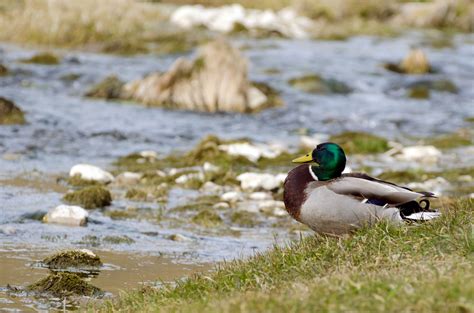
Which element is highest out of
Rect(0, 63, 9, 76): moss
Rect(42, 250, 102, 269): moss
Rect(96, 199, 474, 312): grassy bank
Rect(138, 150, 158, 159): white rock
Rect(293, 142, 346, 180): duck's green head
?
Rect(293, 142, 346, 180): duck's green head

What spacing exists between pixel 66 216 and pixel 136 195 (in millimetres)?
2031

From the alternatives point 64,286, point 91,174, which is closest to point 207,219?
point 91,174

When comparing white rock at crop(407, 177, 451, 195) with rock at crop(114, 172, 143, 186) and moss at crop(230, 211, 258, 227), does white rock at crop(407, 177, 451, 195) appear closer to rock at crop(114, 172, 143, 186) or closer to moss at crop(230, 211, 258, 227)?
moss at crop(230, 211, 258, 227)

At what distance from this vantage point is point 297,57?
99.9 feet

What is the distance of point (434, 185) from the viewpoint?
13.5 m

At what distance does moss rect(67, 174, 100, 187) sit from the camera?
42.7 ft

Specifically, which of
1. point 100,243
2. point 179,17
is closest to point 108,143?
point 100,243

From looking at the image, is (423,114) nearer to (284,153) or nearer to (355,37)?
(284,153)

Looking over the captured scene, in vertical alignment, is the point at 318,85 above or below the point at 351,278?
below

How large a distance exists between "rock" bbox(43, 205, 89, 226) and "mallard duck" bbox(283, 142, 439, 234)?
3733 mm

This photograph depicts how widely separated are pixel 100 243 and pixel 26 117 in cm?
977

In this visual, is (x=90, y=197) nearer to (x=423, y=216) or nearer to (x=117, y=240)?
(x=117, y=240)

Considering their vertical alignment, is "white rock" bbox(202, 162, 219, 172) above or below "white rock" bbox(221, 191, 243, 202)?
below

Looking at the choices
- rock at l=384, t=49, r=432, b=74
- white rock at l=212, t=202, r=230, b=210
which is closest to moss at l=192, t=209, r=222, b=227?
white rock at l=212, t=202, r=230, b=210
